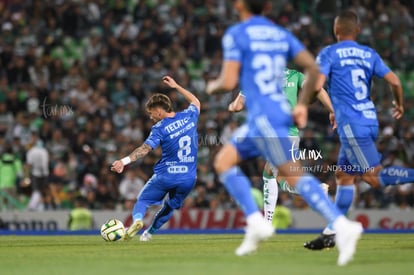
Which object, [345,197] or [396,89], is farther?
[345,197]

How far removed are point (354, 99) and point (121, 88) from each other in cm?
1423

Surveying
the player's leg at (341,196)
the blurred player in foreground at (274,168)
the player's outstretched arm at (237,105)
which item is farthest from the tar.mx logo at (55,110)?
the player's leg at (341,196)

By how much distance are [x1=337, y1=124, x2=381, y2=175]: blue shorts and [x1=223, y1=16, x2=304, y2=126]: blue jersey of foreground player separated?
186 cm

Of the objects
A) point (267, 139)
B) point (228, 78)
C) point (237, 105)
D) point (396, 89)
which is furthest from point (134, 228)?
point (228, 78)

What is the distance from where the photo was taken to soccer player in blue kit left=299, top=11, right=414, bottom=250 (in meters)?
10.6

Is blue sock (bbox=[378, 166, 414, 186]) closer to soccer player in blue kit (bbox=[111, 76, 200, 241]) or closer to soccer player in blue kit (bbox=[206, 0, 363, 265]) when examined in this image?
soccer player in blue kit (bbox=[206, 0, 363, 265])

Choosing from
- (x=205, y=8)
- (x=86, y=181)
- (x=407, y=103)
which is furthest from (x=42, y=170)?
(x=407, y=103)

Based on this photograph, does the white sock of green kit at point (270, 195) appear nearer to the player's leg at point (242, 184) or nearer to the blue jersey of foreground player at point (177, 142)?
the blue jersey of foreground player at point (177, 142)

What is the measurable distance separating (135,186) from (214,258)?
40.3 ft

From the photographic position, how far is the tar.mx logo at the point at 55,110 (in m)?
23.1

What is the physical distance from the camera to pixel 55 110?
2306 cm

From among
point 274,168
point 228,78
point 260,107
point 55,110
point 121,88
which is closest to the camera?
point 228,78

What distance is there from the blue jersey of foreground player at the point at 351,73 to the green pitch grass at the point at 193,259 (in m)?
1.59

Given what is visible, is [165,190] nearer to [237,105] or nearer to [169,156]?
[169,156]
